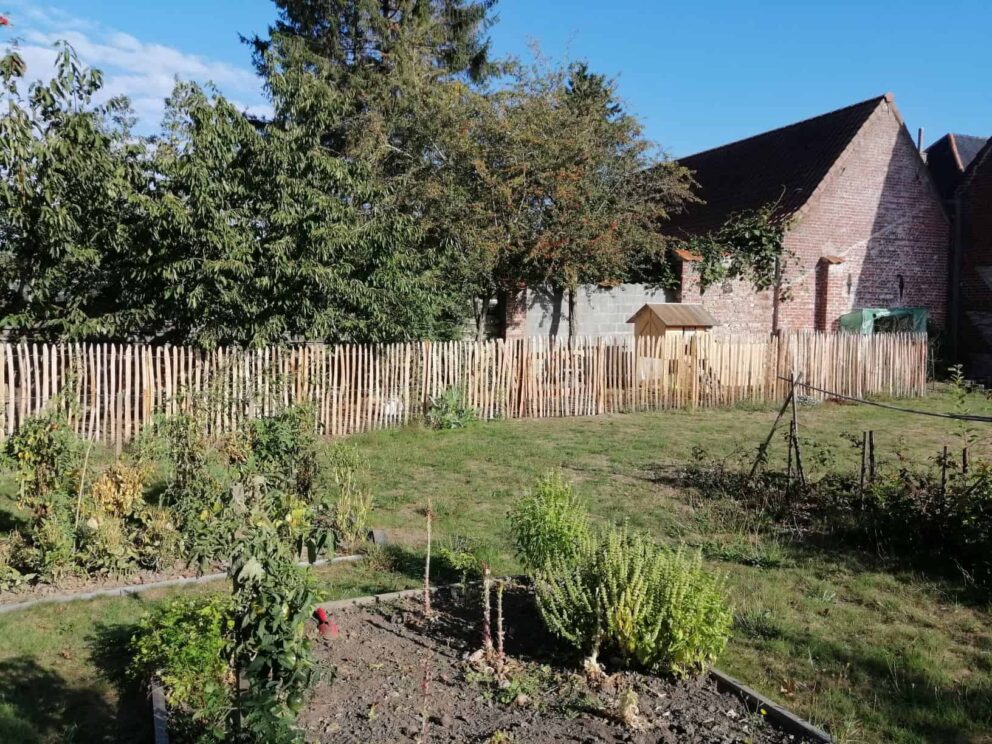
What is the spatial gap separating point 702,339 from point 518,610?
439 inches

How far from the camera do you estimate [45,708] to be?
3812mm

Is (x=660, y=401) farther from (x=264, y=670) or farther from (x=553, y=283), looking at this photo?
(x=264, y=670)

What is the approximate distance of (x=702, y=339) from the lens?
1513 cm

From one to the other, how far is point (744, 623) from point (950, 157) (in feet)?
92.8

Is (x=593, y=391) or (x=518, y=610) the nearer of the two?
(x=518, y=610)

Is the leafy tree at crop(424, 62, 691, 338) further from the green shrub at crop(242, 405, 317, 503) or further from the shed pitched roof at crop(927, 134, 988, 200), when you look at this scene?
the shed pitched roof at crop(927, 134, 988, 200)

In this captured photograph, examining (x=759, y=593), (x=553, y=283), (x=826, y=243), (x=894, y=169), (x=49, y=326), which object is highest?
(x=894, y=169)

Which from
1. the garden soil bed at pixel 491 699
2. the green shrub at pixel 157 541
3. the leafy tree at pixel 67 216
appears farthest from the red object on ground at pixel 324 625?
the leafy tree at pixel 67 216

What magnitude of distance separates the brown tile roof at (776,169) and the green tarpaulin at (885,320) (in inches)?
131

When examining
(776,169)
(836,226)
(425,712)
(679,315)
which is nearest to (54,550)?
(425,712)

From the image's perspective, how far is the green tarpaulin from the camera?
20344 mm

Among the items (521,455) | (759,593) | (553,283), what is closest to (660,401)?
(553,283)

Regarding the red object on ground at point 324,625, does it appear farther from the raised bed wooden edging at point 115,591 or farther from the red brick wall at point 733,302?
the red brick wall at point 733,302

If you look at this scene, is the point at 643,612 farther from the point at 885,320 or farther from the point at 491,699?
the point at 885,320
